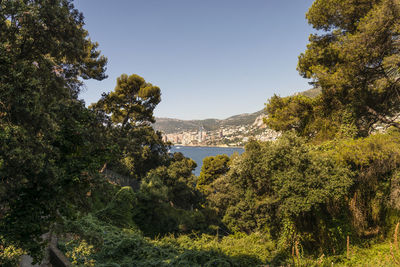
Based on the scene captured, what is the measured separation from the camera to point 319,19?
10.7 m

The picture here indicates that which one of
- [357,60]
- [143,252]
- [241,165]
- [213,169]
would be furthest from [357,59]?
[213,169]

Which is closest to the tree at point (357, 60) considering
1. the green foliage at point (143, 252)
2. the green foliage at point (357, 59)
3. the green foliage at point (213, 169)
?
the green foliage at point (357, 59)

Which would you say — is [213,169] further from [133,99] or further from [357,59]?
[357,59]

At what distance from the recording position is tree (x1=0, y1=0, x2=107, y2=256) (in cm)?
344

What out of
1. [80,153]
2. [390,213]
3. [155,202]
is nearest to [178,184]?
[155,202]

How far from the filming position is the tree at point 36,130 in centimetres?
344

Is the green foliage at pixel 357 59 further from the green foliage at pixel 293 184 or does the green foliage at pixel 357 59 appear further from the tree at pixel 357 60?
the green foliage at pixel 293 184

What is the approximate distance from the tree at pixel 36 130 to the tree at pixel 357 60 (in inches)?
398

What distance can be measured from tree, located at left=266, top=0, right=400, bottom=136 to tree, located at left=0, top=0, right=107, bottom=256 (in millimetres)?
10117

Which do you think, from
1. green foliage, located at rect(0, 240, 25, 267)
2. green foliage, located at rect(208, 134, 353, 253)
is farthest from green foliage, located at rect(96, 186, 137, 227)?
green foliage, located at rect(208, 134, 353, 253)

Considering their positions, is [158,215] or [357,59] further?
[158,215]

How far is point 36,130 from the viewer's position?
389 cm

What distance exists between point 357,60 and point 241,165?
6.91 meters

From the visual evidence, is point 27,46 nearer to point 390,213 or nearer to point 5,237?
point 5,237
